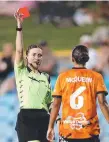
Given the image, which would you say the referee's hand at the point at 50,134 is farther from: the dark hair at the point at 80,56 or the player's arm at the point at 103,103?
the dark hair at the point at 80,56

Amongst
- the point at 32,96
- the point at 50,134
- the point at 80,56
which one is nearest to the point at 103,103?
the point at 80,56

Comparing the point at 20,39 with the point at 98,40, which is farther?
the point at 98,40

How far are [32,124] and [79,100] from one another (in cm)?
90

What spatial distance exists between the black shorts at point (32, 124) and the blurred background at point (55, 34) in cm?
477

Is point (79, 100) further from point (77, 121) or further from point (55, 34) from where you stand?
point (55, 34)

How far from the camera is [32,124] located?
6.78m

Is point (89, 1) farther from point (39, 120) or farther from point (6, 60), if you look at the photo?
point (39, 120)

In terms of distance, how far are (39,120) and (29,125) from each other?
115mm

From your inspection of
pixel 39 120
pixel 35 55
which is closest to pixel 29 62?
pixel 35 55

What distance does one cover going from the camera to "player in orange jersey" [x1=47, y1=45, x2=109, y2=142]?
19.8 ft

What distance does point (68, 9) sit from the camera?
12.2 m

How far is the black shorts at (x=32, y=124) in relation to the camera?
6.74m

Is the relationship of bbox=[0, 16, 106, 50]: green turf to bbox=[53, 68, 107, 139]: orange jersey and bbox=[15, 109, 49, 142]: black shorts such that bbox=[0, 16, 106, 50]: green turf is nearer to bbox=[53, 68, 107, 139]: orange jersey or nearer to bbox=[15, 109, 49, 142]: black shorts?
bbox=[15, 109, 49, 142]: black shorts

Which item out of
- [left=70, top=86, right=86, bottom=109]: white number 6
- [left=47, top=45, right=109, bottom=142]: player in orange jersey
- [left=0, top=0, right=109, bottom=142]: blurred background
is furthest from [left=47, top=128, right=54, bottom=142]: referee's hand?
[left=0, top=0, right=109, bottom=142]: blurred background
